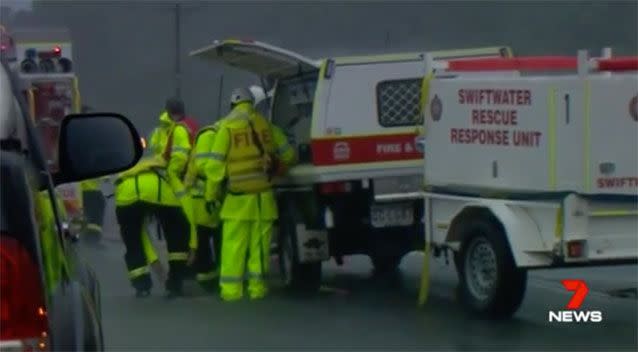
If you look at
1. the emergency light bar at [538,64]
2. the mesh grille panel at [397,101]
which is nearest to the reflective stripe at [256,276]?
the mesh grille panel at [397,101]

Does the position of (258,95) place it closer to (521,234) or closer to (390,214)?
(390,214)

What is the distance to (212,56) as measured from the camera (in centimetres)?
1204

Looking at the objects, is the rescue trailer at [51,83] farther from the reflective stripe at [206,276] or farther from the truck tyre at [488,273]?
the truck tyre at [488,273]

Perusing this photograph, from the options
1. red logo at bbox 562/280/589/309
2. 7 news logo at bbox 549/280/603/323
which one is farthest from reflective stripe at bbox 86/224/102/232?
7 news logo at bbox 549/280/603/323

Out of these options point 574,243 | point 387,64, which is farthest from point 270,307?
point 574,243

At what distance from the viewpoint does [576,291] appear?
38.1 feet

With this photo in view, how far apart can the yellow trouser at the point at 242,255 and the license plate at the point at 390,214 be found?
81 cm

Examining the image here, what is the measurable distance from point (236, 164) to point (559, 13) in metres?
7.47

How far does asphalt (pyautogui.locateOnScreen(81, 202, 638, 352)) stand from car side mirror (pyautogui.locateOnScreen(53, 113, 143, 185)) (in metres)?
4.75

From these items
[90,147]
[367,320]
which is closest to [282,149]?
[367,320]

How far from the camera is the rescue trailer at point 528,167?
30.0ft

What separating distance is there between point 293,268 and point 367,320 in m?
1.40

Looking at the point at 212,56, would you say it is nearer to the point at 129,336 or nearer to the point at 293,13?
the point at 129,336

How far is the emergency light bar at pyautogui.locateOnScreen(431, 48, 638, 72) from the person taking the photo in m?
9.29
